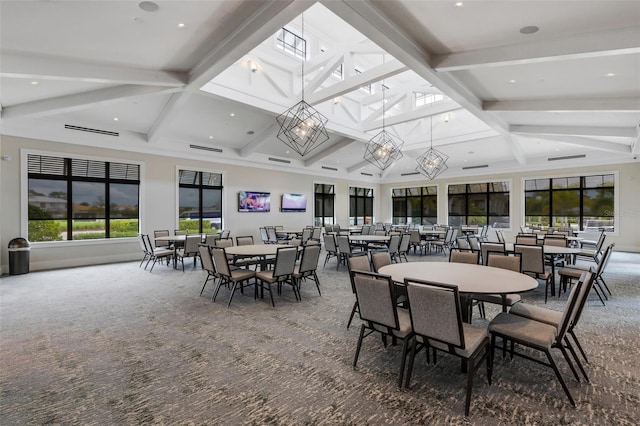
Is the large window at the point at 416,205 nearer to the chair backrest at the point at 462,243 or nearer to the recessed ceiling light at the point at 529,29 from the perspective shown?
the chair backrest at the point at 462,243

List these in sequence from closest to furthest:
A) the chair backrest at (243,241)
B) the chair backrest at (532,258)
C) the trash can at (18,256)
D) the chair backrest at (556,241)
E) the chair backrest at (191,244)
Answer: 1. the chair backrest at (532,258)
2. the chair backrest at (556,241)
3. the chair backrest at (243,241)
4. the trash can at (18,256)
5. the chair backrest at (191,244)

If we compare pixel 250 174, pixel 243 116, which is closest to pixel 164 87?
pixel 243 116

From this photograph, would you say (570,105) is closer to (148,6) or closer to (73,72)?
(148,6)

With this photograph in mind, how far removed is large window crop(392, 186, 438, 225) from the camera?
1620 cm

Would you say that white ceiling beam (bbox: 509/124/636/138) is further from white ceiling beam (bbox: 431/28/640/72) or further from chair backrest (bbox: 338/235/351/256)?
chair backrest (bbox: 338/235/351/256)

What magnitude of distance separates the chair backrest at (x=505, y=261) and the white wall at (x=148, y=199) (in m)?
8.90

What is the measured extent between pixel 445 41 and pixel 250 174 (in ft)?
29.0

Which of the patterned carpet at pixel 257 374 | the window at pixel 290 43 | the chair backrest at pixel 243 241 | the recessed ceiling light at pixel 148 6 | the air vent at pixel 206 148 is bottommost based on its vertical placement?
the patterned carpet at pixel 257 374

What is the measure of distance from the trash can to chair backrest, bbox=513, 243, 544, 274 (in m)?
10.0

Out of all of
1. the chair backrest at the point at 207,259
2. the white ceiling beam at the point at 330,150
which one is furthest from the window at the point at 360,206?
the chair backrest at the point at 207,259

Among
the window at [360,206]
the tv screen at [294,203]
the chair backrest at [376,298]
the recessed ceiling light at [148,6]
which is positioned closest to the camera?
the chair backrest at [376,298]

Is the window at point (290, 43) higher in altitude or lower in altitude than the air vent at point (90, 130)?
higher

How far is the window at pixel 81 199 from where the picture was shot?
7750 millimetres

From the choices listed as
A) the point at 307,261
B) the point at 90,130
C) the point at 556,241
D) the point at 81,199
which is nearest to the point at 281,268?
the point at 307,261
